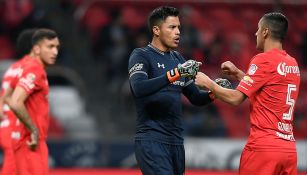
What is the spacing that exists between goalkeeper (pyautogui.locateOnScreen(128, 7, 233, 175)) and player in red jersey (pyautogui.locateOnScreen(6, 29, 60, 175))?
135 centimetres

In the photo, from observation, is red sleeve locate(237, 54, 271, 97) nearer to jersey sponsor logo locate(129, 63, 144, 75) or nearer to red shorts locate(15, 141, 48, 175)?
jersey sponsor logo locate(129, 63, 144, 75)

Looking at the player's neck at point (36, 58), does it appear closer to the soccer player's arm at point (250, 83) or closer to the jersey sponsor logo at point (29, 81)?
the jersey sponsor logo at point (29, 81)

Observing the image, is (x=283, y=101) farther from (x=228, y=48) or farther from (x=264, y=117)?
(x=228, y=48)

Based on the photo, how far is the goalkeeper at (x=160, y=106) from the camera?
7.79 meters

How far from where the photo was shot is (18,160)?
29.2 ft

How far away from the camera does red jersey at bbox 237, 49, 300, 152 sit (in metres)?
7.41

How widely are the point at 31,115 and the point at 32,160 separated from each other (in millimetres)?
467

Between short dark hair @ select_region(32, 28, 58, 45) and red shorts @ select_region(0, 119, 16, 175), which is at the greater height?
short dark hair @ select_region(32, 28, 58, 45)

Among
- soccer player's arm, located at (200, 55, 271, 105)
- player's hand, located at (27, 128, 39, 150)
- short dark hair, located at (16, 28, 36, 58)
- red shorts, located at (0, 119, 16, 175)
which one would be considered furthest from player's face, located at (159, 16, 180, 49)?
red shorts, located at (0, 119, 16, 175)

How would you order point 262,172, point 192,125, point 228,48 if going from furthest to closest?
point 228,48 → point 192,125 → point 262,172

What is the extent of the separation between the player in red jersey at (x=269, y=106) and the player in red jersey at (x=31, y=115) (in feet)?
6.79

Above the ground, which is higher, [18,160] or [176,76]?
[176,76]

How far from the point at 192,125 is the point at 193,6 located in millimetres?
2588

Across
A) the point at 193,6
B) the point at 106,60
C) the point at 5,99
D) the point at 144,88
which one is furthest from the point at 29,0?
the point at 144,88
